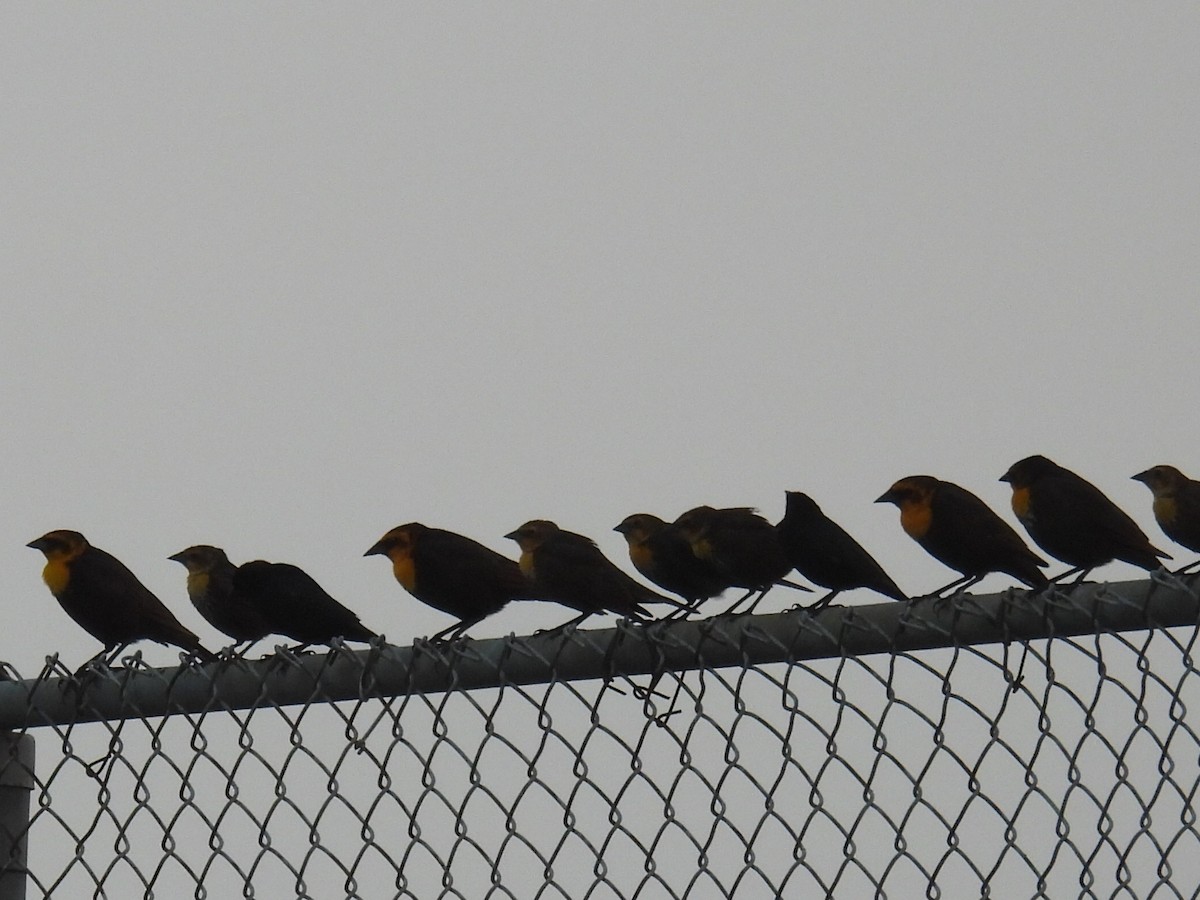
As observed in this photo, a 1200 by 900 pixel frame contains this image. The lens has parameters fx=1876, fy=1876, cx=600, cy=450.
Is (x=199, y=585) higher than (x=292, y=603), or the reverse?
(x=292, y=603)

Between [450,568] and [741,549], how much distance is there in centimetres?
73

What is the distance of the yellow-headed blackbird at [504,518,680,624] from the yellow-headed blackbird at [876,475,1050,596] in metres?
0.74

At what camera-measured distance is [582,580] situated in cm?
445

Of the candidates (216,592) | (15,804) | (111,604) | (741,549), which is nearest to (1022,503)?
(741,549)

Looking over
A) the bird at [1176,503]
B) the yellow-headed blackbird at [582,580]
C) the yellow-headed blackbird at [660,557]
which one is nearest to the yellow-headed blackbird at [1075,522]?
the bird at [1176,503]

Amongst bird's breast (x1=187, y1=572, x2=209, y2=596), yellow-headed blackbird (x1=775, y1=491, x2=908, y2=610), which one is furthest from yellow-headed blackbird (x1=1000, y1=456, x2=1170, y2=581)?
bird's breast (x1=187, y1=572, x2=209, y2=596)

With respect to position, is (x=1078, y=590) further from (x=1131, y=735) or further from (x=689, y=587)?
(x=689, y=587)

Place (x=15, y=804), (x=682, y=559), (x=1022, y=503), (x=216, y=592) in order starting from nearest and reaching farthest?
(x=15, y=804) → (x=1022, y=503) → (x=682, y=559) → (x=216, y=592)

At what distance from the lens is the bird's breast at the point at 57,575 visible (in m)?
5.36

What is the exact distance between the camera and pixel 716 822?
9.23 feet

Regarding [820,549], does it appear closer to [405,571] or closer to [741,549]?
[741,549]

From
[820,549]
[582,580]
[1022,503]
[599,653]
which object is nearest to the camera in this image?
[599,653]

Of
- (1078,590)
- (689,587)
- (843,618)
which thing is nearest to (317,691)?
(843,618)

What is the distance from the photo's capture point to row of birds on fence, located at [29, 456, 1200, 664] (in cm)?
370
